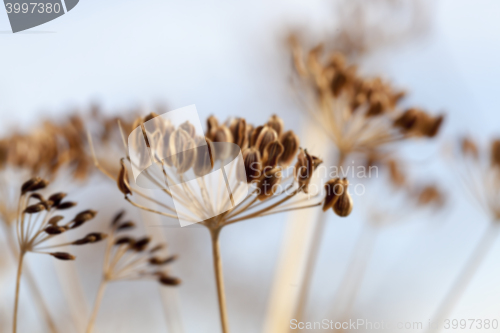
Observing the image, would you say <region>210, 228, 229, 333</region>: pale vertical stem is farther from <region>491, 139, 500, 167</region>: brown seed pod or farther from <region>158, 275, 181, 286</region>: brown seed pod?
<region>491, 139, 500, 167</region>: brown seed pod

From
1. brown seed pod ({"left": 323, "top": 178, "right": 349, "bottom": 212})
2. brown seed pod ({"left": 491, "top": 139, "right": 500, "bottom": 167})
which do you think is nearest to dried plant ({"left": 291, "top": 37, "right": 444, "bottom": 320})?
brown seed pod ({"left": 491, "top": 139, "right": 500, "bottom": 167})

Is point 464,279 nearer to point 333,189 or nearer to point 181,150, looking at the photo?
point 333,189

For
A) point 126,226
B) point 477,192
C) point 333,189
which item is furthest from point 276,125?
point 477,192

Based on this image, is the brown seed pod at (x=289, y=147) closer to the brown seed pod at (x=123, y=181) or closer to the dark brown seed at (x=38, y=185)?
the brown seed pod at (x=123, y=181)

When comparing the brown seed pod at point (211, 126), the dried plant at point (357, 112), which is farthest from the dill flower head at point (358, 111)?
the brown seed pod at point (211, 126)

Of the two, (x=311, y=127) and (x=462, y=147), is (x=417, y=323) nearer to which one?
(x=462, y=147)

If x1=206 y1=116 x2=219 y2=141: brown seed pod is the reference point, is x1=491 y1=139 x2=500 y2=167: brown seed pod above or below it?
below
